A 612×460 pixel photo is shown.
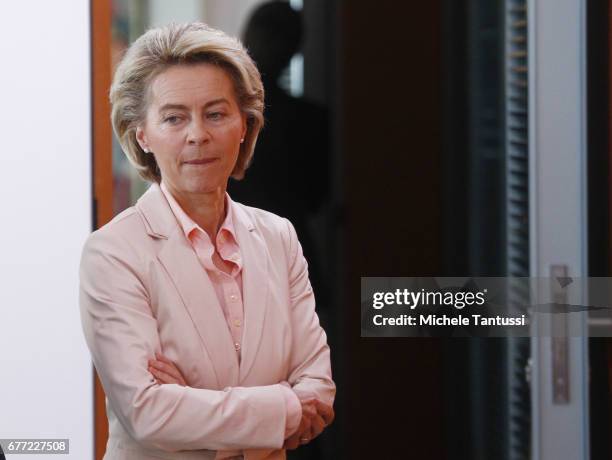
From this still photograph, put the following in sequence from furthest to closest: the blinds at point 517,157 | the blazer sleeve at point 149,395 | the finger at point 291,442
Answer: the blinds at point 517,157 < the finger at point 291,442 < the blazer sleeve at point 149,395

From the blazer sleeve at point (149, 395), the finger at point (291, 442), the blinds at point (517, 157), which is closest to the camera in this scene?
the blazer sleeve at point (149, 395)

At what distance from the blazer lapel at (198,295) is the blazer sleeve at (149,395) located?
55 millimetres

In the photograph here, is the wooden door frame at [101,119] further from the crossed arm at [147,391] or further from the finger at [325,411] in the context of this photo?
the finger at [325,411]

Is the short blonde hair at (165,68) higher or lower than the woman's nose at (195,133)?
higher

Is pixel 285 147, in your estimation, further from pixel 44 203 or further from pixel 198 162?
pixel 44 203

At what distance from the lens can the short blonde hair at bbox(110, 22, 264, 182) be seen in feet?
6.63

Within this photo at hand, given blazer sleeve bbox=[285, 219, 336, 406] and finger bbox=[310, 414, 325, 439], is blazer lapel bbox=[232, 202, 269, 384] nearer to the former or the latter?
blazer sleeve bbox=[285, 219, 336, 406]

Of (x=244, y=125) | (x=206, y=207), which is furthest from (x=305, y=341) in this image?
(x=244, y=125)

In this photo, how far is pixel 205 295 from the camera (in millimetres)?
2016

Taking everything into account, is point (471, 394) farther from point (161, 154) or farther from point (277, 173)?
point (161, 154)

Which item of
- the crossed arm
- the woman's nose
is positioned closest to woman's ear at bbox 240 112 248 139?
the woman's nose

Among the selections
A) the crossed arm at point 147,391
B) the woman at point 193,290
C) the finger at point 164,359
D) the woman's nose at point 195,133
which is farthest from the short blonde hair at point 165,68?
the finger at point 164,359

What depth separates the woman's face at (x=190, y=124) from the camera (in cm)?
199

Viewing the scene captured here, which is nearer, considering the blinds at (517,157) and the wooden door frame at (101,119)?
the wooden door frame at (101,119)
